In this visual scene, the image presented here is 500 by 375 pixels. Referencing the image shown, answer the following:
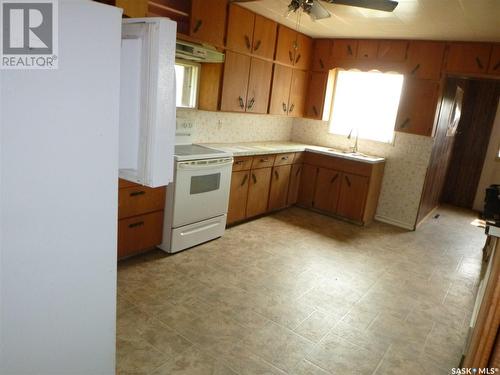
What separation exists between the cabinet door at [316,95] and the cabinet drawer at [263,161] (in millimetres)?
1226

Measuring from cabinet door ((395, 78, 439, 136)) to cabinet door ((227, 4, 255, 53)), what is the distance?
2.08 metres

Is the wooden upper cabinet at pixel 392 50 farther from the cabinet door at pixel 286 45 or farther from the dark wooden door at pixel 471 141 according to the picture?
the dark wooden door at pixel 471 141

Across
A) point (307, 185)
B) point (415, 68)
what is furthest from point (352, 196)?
point (415, 68)

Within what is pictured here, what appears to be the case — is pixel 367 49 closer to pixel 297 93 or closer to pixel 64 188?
pixel 297 93

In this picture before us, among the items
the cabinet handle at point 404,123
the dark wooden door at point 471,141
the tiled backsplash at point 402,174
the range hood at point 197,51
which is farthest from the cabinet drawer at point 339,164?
the dark wooden door at point 471,141

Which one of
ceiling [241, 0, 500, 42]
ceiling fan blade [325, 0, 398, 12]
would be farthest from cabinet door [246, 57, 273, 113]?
ceiling fan blade [325, 0, 398, 12]

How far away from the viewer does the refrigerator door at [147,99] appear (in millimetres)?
1204

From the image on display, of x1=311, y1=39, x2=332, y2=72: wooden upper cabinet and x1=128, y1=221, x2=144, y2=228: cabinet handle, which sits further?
x1=311, y1=39, x2=332, y2=72: wooden upper cabinet

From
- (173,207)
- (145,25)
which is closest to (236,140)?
(173,207)

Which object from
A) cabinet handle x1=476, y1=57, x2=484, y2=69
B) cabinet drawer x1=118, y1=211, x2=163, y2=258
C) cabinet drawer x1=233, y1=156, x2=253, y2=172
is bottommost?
cabinet drawer x1=118, y1=211, x2=163, y2=258

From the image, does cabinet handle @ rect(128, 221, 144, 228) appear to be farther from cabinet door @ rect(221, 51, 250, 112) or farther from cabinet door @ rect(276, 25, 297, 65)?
cabinet door @ rect(276, 25, 297, 65)

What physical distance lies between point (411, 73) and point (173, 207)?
336 cm

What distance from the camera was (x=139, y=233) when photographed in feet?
10.4

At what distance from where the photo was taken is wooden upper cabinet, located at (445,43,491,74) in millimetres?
4062
